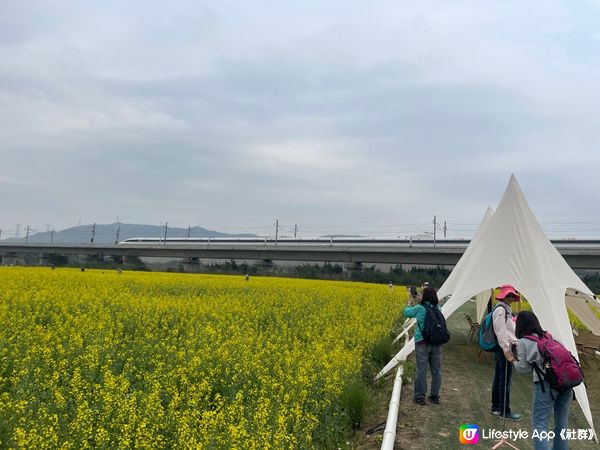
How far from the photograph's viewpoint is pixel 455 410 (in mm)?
6332

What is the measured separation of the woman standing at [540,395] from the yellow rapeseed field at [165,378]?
231cm

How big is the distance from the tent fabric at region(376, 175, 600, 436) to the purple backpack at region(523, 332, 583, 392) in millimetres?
2949

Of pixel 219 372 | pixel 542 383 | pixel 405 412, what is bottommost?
pixel 405 412

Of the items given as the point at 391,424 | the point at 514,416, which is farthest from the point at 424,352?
the point at 391,424

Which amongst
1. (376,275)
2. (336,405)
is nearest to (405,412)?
(336,405)

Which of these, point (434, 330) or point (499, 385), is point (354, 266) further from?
point (434, 330)

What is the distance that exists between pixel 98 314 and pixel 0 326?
2.15m

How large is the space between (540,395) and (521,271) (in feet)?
13.6

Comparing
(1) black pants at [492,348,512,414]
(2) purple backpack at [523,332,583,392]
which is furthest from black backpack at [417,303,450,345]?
(2) purple backpack at [523,332,583,392]

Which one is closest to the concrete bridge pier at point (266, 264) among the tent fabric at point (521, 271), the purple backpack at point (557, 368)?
the tent fabric at point (521, 271)

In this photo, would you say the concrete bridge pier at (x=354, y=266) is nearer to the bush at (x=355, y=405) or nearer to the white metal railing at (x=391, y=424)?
the white metal railing at (x=391, y=424)

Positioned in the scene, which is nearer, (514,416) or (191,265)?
(514,416)

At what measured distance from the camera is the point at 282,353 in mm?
7695

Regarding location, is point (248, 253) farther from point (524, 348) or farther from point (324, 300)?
point (524, 348)
